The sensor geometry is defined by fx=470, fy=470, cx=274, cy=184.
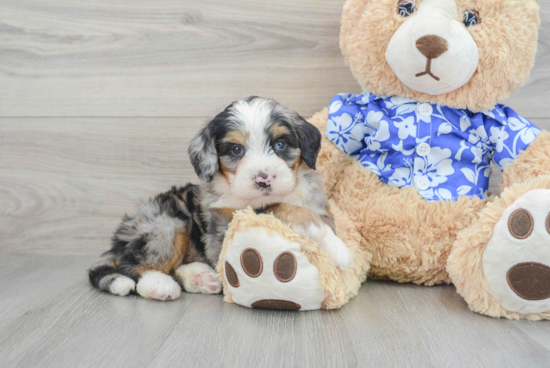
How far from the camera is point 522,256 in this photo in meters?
1.50

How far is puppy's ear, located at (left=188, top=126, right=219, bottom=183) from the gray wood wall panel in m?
0.70

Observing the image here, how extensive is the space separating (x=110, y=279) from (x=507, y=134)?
1.72 metres

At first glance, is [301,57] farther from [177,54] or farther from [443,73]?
[443,73]

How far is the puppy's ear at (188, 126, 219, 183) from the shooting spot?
1.77m

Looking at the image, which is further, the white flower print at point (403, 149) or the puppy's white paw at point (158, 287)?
the white flower print at point (403, 149)

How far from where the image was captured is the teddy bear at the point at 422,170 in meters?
1.57

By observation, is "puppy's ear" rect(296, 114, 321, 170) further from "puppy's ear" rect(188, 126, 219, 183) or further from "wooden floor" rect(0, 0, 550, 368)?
"wooden floor" rect(0, 0, 550, 368)

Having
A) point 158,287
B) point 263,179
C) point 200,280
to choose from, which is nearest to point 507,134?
point 263,179

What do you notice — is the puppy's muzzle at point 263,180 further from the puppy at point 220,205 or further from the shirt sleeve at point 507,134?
the shirt sleeve at point 507,134

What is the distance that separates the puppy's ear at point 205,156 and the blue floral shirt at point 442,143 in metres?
0.68

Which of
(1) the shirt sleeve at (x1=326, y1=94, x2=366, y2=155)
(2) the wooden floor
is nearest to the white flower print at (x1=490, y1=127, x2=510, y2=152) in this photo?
(2) the wooden floor

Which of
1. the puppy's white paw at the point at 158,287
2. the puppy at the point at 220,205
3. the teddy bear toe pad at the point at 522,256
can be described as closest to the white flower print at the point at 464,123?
the teddy bear toe pad at the point at 522,256

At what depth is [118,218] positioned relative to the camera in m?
2.58

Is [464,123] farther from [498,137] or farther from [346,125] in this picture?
[346,125]
